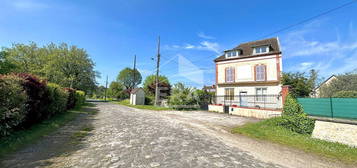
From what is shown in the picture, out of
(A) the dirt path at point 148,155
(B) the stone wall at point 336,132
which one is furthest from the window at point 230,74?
(A) the dirt path at point 148,155

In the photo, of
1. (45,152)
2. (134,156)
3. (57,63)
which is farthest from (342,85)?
(57,63)

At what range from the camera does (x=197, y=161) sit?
3332 mm

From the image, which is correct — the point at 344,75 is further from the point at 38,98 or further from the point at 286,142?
the point at 38,98

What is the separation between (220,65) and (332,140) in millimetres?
16592

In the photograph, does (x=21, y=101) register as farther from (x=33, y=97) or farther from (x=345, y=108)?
(x=345, y=108)

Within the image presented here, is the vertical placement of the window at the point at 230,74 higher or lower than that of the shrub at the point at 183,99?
higher

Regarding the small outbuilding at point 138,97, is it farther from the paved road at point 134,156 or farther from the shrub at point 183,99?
the paved road at point 134,156

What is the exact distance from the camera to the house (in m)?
17.2

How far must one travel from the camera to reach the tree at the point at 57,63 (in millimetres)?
22797

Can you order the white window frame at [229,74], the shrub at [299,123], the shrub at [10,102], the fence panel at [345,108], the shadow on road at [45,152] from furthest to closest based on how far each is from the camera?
the white window frame at [229,74]
the shrub at [299,123]
the fence panel at [345,108]
the shrub at [10,102]
the shadow on road at [45,152]

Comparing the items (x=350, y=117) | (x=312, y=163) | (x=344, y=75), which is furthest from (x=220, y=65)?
(x=312, y=163)

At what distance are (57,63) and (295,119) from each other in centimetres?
3388

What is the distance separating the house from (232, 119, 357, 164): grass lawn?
862cm

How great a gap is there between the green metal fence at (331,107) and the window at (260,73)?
11590mm
